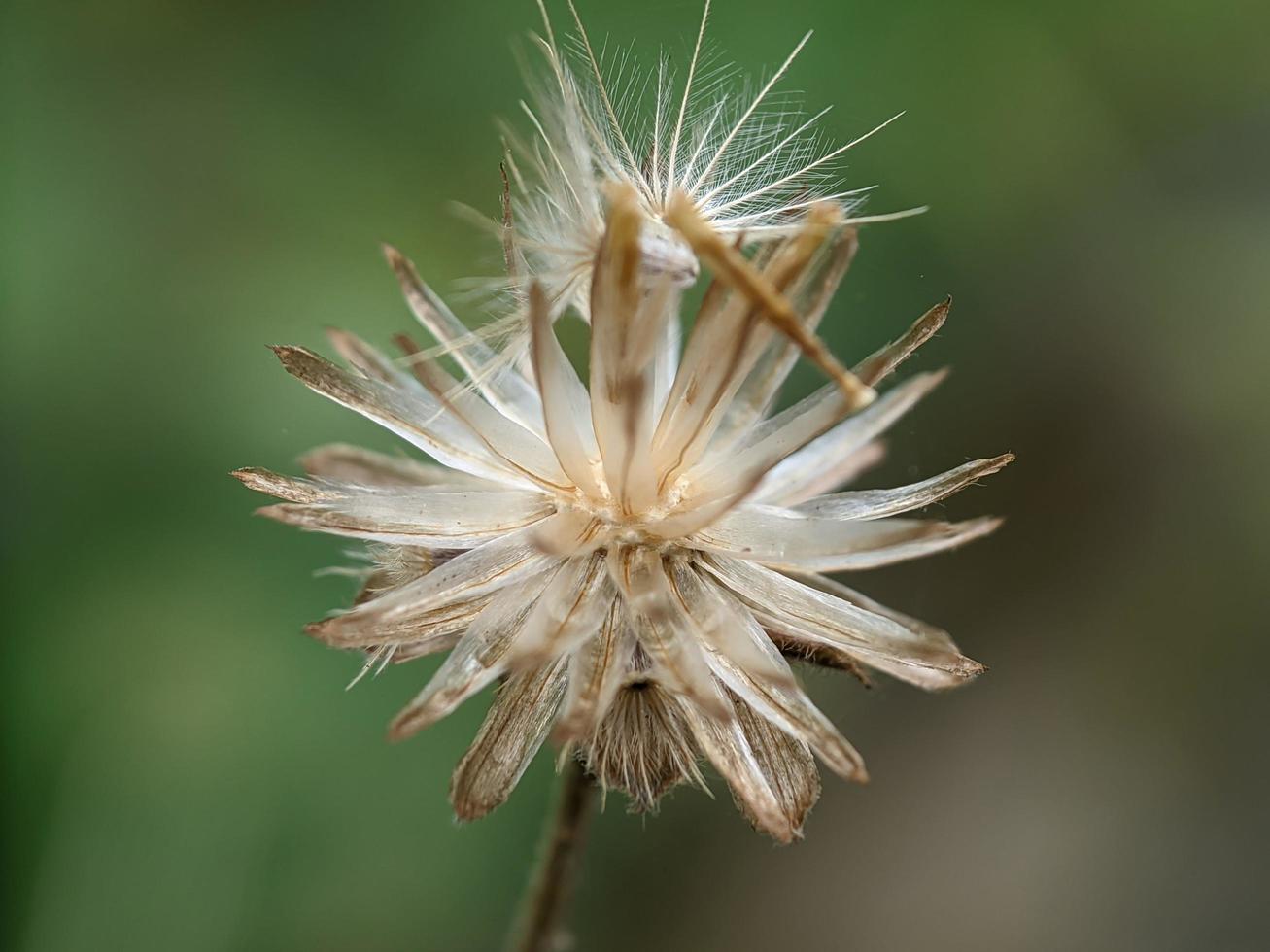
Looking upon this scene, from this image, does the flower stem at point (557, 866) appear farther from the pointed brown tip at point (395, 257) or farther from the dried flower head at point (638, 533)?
the pointed brown tip at point (395, 257)

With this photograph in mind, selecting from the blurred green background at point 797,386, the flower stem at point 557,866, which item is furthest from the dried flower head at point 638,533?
the blurred green background at point 797,386

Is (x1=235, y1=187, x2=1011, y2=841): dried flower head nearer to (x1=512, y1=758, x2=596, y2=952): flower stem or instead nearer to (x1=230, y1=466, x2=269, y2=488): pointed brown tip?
(x1=230, y1=466, x2=269, y2=488): pointed brown tip

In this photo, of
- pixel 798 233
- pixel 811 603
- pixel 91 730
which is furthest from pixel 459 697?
pixel 91 730

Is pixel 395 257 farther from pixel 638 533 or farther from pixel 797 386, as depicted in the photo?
pixel 797 386

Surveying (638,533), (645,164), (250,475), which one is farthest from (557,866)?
(645,164)

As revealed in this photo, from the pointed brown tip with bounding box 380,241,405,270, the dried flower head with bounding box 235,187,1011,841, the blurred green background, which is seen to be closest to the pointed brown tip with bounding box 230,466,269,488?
the dried flower head with bounding box 235,187,1011,841
